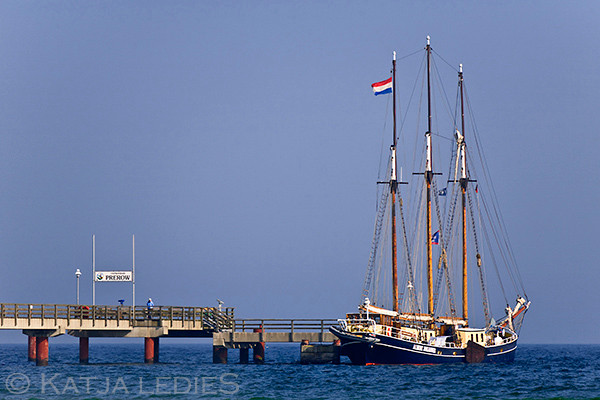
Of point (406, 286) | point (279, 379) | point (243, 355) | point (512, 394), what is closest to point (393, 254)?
point (406, 286)

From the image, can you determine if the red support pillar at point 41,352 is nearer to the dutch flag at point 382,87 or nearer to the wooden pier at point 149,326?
the wooden pier at point 149,326

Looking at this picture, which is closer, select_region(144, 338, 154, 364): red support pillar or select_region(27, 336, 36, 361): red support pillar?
select_region(144, 338, 154, 364): red support pillar

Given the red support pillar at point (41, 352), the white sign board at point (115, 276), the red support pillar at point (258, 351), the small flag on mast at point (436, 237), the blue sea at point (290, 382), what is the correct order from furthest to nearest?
the small flag on mast at point (436, 237)
the red support pillar at point (258, 351)
the white sign board at point (115, 276)
the red support pillar at point (41, 352)
the blue sea at point (290, 382)

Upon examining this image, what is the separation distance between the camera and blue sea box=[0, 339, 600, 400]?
173ft

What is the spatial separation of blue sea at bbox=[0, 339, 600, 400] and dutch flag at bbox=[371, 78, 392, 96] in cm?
2176

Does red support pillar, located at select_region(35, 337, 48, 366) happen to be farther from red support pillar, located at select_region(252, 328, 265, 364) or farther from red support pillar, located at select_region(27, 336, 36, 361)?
red support pillar, located at select_region(252, 328, 265, 364)

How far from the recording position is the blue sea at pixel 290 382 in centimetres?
5284

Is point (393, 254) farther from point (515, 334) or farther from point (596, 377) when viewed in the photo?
point (596, 377)

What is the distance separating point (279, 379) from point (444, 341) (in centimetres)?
1867

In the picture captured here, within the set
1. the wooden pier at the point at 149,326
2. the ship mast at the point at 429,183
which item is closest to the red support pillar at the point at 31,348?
the wooden pier at the point at 149,326

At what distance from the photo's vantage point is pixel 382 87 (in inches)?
3216

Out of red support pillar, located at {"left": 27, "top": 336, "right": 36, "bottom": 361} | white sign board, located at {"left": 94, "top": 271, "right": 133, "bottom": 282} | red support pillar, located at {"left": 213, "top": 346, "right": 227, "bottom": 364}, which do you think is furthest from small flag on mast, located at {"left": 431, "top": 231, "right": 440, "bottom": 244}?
red support pillar, located at {"left": 27, "top": 336, "right": 36, "bottom": 361}

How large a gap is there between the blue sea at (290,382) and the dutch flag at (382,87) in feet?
71.4

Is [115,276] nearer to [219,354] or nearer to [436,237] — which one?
[219,354]
